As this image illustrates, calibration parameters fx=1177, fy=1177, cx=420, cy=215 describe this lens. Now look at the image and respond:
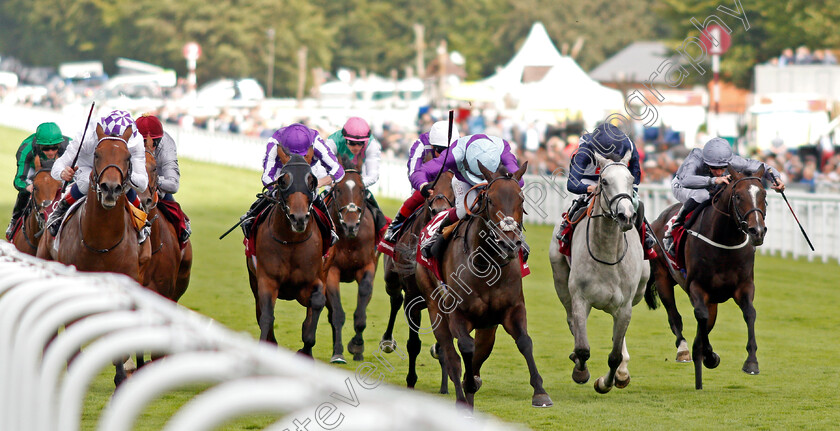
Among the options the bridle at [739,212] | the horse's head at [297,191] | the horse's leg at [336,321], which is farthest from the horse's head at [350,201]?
the bridle at [739,212]

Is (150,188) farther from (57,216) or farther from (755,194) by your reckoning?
(755,194)

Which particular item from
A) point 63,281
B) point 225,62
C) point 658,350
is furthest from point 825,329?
point 225,62

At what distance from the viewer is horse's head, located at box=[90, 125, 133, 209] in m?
7.18

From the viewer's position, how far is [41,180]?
1002cm

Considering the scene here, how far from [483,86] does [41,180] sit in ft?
82.1

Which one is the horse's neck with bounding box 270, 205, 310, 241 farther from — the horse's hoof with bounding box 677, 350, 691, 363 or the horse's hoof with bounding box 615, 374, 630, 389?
the horse's hoof with bounding box 677, 350, 691, 363

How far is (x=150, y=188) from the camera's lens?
8.56 m

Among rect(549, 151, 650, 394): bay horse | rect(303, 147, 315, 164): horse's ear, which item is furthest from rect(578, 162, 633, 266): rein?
rect(303, 147, 315, 164): horse's ear

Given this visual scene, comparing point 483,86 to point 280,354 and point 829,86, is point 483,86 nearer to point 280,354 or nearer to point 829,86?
point 829,86

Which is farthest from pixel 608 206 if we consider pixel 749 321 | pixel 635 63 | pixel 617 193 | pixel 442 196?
pixel 635 63

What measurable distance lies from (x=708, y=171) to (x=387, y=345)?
9.97 ft

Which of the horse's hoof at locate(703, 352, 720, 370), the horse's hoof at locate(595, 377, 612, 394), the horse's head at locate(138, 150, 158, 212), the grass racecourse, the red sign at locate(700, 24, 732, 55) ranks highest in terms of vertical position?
the red sign at locate(700, 24, 732, 55)

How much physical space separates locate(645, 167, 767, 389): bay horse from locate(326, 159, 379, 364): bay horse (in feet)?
8.75

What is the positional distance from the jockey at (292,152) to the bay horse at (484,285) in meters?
1.67
